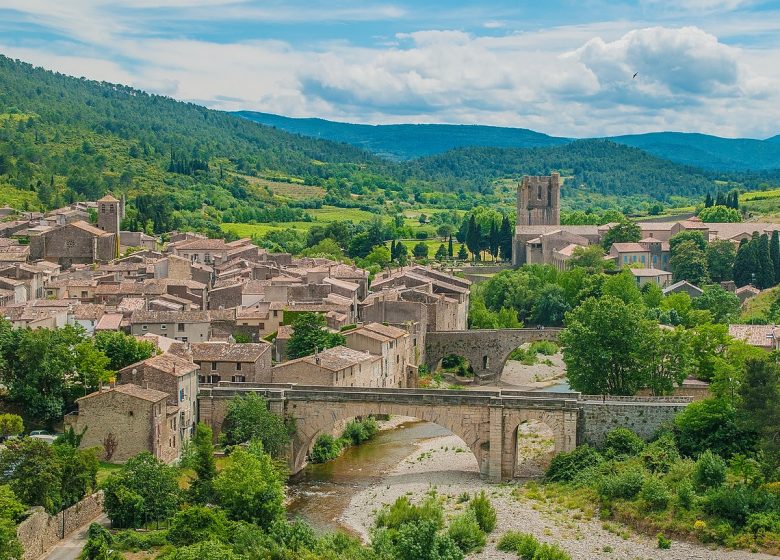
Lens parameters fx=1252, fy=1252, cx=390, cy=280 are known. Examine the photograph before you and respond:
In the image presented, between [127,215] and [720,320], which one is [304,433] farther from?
[127,215]

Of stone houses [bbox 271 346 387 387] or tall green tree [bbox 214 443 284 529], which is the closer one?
tall green tree [bbox 214 443 284 529]

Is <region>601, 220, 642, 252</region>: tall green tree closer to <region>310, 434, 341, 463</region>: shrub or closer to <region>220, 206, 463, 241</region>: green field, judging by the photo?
<region>220, 206, 463, 241</region>: green field

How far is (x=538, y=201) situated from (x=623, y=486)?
100459 millimetres

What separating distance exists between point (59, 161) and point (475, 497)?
11478 cm

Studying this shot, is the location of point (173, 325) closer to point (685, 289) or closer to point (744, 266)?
point (685, 289)

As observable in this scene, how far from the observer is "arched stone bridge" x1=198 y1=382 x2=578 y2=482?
50.6 meters

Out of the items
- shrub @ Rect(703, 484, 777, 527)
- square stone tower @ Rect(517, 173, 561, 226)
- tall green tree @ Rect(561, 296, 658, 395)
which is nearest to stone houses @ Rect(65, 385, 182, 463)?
tall green tree @ Rect(561, 296, 658, 395)

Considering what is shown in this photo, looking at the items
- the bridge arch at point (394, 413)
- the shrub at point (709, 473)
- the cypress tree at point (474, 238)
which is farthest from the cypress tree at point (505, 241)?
the shrub at point (709, 473)

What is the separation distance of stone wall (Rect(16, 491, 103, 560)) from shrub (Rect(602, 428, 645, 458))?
19.9 metres

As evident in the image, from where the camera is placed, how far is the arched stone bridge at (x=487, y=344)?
7594 centimetres

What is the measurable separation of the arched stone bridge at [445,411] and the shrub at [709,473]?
22.0 feet

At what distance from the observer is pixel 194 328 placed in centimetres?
6291

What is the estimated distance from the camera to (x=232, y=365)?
183 ft

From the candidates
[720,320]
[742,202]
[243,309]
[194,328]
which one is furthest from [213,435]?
[742,202]
